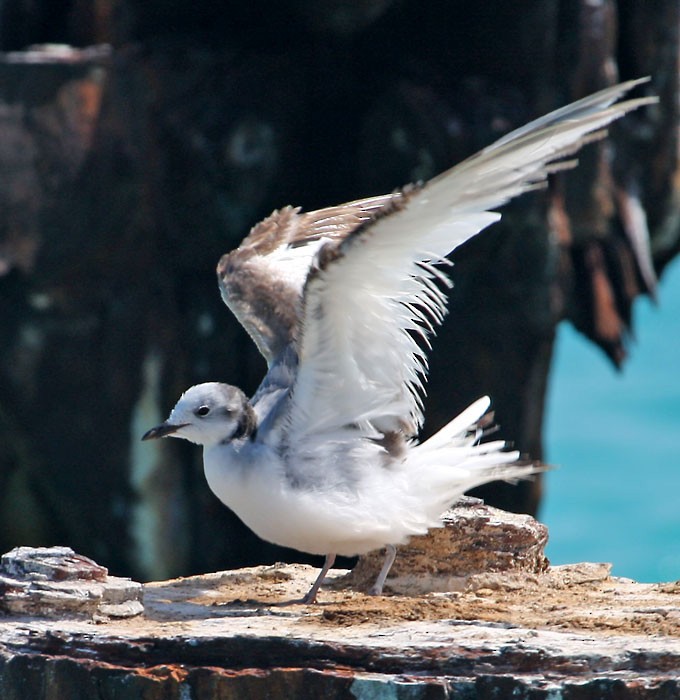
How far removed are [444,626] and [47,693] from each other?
118 cm

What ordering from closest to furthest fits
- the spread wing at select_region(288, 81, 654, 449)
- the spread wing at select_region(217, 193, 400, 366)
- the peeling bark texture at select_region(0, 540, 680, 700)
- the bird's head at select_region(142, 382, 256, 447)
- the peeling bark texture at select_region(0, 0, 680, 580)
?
the peeling bark texture at select_region(0, 540, 680, 700) < the spread wing at select_region(288, 81, 654, 449) < the bird's head at select_region(142, 382, 256, 447) < the spread wing at select_region(217, 193, 400, 366) < the peeling bark texture at select_region(0, 0, 680, 580)

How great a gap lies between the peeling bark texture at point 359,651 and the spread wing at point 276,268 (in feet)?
4.01

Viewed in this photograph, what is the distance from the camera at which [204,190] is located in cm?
983

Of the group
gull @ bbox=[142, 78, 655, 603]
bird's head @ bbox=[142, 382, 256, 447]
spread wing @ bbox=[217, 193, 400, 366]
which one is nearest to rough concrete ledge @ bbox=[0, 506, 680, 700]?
gull @ bbox=[142, 78, 655, 603]

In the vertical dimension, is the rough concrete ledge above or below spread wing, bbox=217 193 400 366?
below

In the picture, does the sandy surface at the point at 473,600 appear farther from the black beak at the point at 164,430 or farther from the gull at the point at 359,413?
the black beak at the point at 164,430

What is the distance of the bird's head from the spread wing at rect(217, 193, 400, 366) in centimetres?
55

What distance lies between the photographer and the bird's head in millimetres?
5062

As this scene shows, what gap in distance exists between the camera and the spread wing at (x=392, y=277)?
14.7 ft

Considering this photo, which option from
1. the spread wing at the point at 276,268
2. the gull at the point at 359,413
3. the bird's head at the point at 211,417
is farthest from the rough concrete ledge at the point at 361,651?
the spread wing at the point at 276,268

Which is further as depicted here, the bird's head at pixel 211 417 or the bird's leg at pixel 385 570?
the bird's leg at pixel 385 570

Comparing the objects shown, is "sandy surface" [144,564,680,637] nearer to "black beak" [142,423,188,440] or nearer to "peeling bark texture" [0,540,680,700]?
"peeling bark texture" [0,540,680,700]

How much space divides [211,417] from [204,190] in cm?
493

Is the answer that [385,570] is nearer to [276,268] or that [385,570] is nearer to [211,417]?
[211,417]
